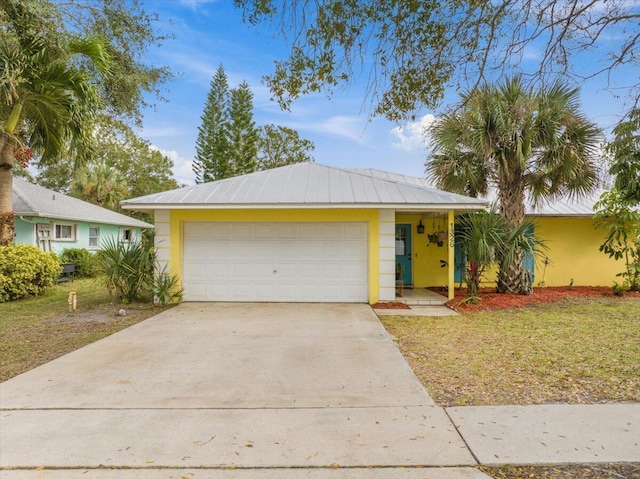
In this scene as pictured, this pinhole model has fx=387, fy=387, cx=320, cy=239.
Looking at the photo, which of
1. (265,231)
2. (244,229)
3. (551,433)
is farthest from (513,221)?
(551,433)

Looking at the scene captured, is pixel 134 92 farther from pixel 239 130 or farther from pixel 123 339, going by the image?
pixel 239 130

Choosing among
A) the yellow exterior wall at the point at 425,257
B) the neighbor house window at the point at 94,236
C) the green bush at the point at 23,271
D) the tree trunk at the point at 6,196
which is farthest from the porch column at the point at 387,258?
the neighbor house window at the point at 94,236

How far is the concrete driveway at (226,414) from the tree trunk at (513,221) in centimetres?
611

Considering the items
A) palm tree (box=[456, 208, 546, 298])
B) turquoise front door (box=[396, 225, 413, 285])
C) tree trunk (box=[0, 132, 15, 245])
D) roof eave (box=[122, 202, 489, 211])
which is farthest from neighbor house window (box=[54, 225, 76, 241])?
palm tree (box=[456, 208, 546, 298])

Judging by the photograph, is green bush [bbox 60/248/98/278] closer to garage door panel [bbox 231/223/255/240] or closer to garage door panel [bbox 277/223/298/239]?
garage door panel [bbox 231/223/255/240]

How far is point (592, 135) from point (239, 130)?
23893 millimetres

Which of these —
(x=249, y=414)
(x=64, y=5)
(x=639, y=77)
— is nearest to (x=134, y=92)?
(x=64, y=5)

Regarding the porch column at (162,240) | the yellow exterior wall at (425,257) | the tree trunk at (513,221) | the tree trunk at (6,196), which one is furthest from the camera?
the yellow exterior wall at (425,257)

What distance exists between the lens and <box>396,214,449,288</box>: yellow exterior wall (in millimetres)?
12734

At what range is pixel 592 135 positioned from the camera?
9.81 m

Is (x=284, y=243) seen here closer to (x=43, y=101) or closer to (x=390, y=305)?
(x=390, y=305)

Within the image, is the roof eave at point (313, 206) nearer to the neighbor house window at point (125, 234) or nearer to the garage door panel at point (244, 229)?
the garage door panel at point (244, 229)

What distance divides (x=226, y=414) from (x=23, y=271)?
33.2 ft

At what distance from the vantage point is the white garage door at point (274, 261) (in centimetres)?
1021
